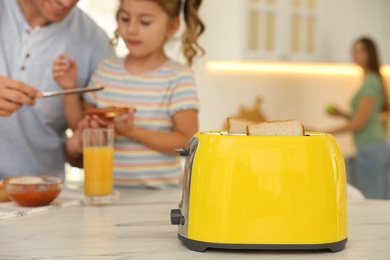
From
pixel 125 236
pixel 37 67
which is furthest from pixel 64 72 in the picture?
pixel 125 236

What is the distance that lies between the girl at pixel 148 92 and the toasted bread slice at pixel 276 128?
72 cm

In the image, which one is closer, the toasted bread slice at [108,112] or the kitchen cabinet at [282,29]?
the toasted bread slice at [108,112]

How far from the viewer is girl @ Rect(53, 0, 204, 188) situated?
184cm

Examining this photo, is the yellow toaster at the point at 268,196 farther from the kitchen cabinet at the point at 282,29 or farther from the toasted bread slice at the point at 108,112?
the kitchen cabinet at the point at 282,29

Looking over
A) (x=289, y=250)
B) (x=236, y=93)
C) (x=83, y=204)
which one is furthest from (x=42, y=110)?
(x=236, y=93)

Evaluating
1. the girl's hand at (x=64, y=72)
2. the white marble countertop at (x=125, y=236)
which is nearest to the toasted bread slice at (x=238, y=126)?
the white marble countertop at (x=125, y=236)

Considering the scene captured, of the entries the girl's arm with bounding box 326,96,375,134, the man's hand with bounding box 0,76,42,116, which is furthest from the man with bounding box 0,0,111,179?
the girl's arm with bounding box 326,96,375,134

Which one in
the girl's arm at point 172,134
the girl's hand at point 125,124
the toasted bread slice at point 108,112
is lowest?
the girl's arm at point 172,134

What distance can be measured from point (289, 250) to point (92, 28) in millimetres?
1168

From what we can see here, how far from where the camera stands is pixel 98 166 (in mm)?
1513

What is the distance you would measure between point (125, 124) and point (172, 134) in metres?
0.17

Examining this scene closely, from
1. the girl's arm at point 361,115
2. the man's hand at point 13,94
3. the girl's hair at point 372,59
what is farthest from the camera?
the girl's hair at point 372,59

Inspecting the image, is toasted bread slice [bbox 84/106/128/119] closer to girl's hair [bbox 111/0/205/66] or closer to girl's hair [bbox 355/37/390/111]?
girl's hair [bbox 111/0/205/66]

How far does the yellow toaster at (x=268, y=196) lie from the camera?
1.04 meters
